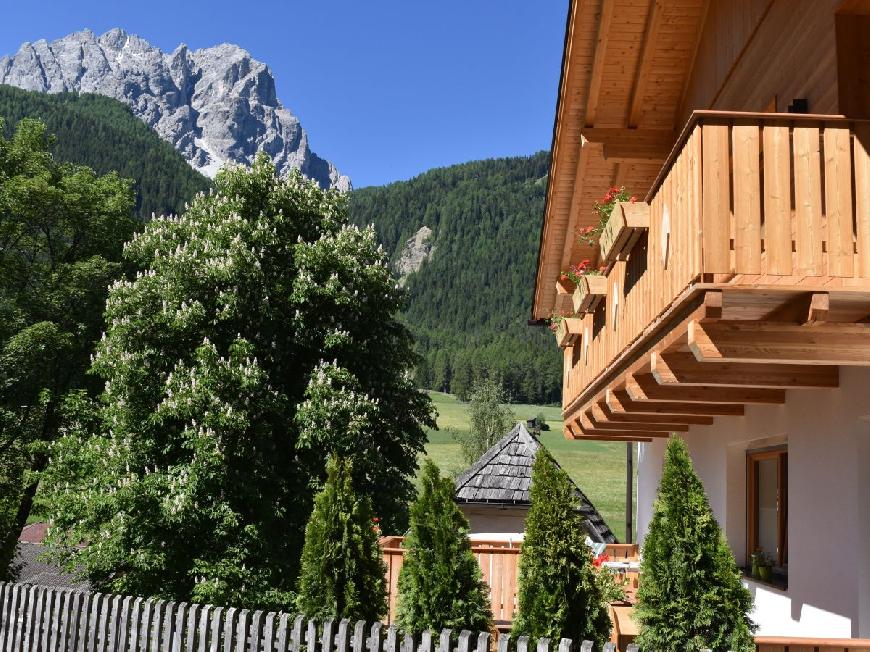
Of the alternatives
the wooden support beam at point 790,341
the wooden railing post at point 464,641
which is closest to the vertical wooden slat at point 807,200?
the wooden support beam at point 790,341

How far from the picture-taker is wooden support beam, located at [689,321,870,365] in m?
5.29

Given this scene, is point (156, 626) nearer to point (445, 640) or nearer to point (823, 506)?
point (445, 640)

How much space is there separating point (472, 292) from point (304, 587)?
536ft

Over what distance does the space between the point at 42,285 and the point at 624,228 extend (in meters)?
20.2

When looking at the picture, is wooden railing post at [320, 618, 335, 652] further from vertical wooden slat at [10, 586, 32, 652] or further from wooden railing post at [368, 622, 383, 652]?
vertical wooden slat at [10, 586, 32, 652]

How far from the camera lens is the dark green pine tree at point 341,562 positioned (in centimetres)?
808

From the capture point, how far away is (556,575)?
7.09 m

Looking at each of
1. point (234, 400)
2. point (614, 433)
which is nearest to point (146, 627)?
point (614, 433)

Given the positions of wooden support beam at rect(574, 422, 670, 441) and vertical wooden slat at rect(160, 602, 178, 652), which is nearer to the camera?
vertical wooden slat at rect(160, 602, 178, 652)

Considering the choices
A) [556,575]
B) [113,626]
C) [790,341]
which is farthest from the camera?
[113,626]

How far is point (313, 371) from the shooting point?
1777 centimetres

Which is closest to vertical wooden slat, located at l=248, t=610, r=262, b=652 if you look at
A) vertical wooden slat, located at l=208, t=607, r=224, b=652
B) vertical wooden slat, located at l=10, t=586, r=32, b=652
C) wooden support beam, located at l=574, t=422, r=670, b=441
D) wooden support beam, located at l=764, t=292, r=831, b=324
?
vertical wooden slat, located at l=208, t=607, r=224, b=652

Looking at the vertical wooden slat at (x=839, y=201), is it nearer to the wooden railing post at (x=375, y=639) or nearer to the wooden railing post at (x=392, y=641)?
the wooden railing post at (x=392, y=641)

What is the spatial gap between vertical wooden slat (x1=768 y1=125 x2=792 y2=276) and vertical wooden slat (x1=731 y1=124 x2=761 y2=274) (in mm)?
51
